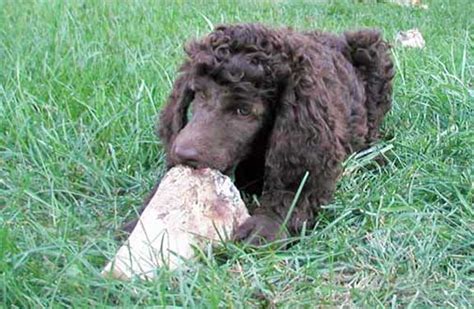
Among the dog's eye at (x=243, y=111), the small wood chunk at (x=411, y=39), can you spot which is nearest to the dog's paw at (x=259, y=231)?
the dog's eye at (x=243, y=111)

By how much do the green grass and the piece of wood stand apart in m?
0.08

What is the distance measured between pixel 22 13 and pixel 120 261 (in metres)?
3.61

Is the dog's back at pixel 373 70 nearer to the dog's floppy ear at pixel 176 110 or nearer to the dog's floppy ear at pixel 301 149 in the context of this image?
the dog's floppy ear at pixel 301 149

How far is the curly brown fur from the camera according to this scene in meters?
3.10

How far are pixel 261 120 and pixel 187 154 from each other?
380 mm

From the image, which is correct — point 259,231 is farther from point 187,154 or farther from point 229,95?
point 229,95

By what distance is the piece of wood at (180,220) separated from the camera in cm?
282

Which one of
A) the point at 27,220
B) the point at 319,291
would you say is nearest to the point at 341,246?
the point at 319,291

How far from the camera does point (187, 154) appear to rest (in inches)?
117

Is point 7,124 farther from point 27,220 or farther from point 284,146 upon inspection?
point 284,146

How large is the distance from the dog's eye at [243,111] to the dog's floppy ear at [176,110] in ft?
0.73

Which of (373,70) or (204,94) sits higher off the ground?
(204,94)

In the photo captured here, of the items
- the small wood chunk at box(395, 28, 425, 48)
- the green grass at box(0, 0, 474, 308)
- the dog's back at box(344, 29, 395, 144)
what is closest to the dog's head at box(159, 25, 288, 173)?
the green grass at box(0, 0, 474, 308)

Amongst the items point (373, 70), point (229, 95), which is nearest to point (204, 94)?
point (229, 95)
